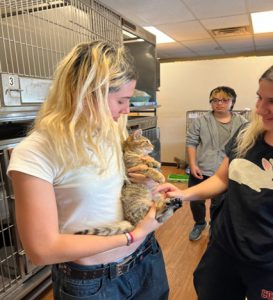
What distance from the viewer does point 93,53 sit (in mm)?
737

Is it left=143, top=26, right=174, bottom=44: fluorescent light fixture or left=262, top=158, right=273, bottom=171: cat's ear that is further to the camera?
left=143, top=26, right=174, bottom=44: fluorescent light fixture

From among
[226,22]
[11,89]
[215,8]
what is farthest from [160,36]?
[11,89]

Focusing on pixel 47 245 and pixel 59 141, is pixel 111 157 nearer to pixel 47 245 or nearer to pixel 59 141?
pixel 59 141

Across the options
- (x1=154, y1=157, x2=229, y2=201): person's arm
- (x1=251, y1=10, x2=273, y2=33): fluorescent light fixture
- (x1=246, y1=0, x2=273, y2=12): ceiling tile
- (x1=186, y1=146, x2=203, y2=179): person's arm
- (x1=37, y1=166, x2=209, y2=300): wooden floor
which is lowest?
(x1=37, y1=166, x2=209, y2=300): wooden floor

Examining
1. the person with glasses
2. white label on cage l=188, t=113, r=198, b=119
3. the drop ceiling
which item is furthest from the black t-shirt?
white label on cage l=188, t=113, r=198, b=119

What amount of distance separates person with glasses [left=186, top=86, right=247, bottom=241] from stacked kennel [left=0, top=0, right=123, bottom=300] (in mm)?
1199

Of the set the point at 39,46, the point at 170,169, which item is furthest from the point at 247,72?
the point at 39,46

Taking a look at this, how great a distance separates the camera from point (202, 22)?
408cm

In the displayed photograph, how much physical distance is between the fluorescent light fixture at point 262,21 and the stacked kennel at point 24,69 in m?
2.84

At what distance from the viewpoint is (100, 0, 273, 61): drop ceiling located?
3.27m

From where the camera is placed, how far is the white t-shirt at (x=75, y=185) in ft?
2.16

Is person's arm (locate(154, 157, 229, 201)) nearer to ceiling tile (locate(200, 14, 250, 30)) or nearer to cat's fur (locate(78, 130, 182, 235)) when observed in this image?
cat's fur (locate(78, 130, 182, 235))

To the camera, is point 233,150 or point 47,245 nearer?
point 47,245

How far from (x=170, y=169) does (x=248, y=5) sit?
9.45ft
